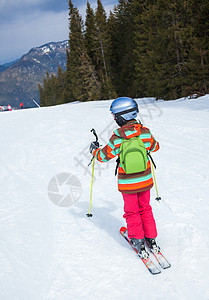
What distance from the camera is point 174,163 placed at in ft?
18.4

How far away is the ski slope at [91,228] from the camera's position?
2.47 m

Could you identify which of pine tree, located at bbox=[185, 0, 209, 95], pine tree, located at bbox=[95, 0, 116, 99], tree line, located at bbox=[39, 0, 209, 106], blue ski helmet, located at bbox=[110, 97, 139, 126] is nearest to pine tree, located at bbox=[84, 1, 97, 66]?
tree line, located at bbox=[39, 0, 209, 106]

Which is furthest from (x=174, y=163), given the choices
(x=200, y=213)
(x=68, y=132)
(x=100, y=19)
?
(x=100, y=19)

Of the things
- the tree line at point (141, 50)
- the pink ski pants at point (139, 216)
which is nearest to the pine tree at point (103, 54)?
the tree line at point (141, 50)

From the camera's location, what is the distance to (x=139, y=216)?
9.66 feet

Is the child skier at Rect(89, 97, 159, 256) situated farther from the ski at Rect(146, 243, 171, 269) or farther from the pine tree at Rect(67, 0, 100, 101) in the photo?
the pine tree at Rect(67, 0, 100, 101)

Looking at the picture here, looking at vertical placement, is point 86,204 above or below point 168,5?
below

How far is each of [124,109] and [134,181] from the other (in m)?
0.84

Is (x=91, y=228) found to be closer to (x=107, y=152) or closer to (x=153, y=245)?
(x=153, y=245)

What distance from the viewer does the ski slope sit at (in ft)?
8.10

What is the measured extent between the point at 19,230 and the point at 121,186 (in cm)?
169

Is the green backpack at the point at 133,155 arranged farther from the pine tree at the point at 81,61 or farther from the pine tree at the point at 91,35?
the pine tree at the point at 91,35

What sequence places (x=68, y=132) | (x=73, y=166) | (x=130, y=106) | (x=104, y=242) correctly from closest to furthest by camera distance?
1. (x=130, y=106)
2. (x=104, y=242)
3. (x=73, y=166)
4. (x=68, y=132)

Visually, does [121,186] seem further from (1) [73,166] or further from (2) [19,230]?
(1) [73,166]
